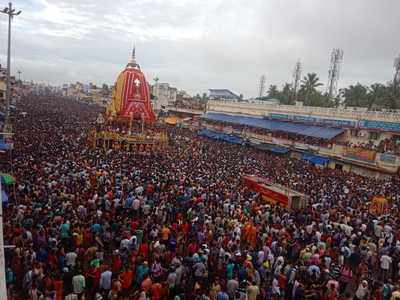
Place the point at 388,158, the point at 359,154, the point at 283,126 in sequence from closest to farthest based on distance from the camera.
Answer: the point at 388,158
the point at 359,154
the point at 283,126

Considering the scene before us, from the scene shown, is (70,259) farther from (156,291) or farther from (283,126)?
(283,126)

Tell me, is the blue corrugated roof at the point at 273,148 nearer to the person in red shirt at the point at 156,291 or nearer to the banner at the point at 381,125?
the banner at the point at 381,125

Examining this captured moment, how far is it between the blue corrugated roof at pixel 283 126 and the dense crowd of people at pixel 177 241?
14143mm

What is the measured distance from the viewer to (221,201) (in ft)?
48.3

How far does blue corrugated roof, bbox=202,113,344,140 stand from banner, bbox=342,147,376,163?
2.41 metres

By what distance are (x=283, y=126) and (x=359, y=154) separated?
10915 millimetres

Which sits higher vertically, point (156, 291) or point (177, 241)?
point (177, 241)

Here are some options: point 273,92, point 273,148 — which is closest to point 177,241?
point 273,148

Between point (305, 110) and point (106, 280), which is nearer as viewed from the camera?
point (106, 280)

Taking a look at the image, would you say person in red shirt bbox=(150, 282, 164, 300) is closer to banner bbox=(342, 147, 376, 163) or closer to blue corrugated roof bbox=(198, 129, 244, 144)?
banner bbox=(342, 147, 376, 163)

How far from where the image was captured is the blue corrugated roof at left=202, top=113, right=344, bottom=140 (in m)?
31.5

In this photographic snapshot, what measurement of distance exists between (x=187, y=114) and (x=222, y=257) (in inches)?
2259

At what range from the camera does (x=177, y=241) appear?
1031cm

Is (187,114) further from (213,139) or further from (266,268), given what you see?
(266,268)
